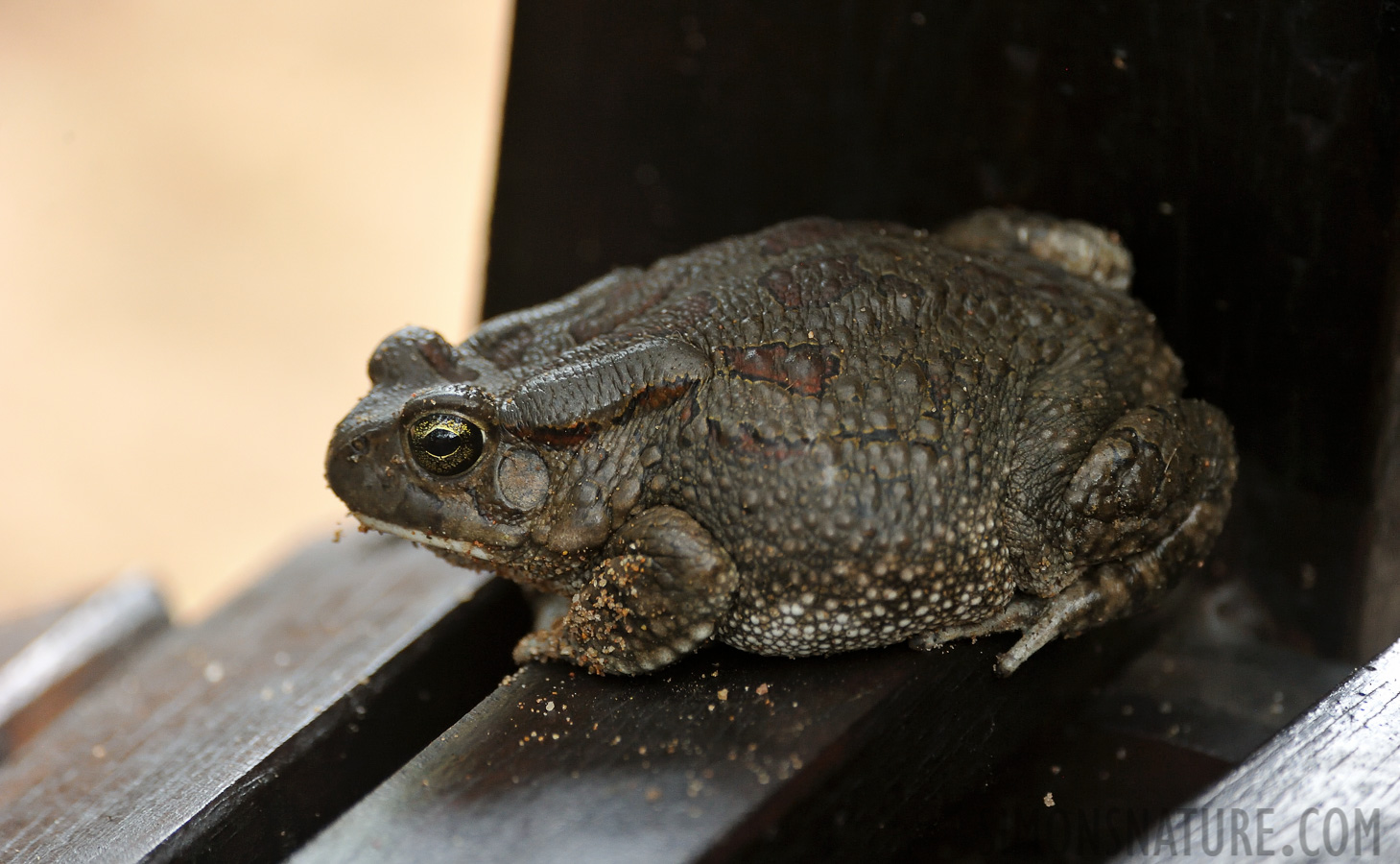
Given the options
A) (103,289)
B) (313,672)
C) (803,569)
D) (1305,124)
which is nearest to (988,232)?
(1305,124)

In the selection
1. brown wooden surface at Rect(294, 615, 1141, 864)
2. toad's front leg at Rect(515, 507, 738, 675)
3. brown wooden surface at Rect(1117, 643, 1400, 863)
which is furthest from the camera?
toad's front leg at Rect(515, 507, 738, 675)

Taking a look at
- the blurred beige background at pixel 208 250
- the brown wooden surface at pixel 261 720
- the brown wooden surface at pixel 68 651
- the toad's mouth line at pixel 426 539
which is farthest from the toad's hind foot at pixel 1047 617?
the blurred beige background at pixel 208 250

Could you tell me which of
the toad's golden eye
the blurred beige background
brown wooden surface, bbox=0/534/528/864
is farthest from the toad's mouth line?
the blurred beige background

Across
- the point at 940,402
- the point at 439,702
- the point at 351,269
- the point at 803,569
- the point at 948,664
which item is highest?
the point at 940,402

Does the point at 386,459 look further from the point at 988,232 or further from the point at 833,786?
the point at 988,232

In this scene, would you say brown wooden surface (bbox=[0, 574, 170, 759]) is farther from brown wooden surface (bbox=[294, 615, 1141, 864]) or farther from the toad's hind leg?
the toad's hind leg
